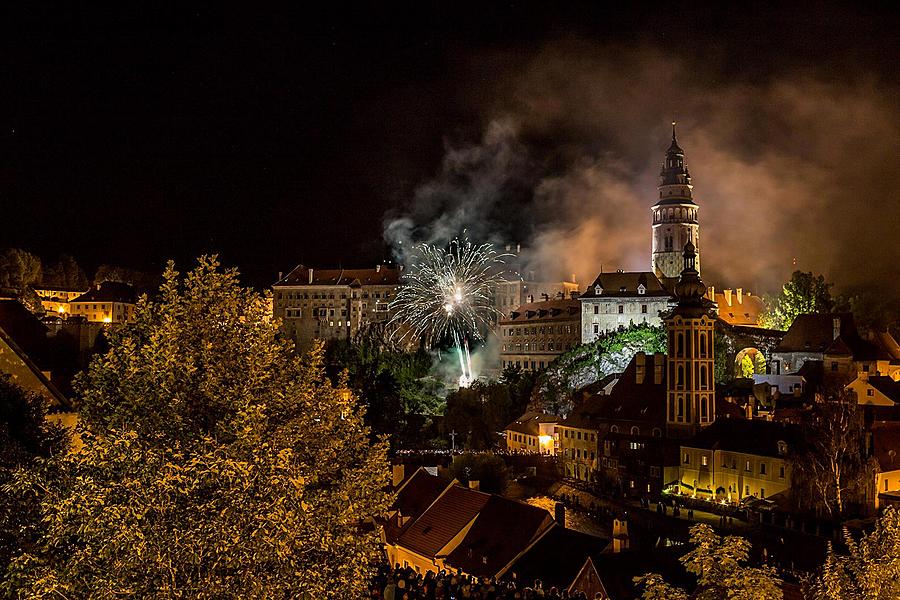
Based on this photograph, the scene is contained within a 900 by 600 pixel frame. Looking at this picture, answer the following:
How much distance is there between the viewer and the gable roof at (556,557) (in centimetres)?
2619

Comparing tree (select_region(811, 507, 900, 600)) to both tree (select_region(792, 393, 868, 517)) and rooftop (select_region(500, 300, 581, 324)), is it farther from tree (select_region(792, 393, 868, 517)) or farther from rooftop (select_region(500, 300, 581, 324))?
rooftop (select_region(500, 300, 581, 324))

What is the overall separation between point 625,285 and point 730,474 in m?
33.8

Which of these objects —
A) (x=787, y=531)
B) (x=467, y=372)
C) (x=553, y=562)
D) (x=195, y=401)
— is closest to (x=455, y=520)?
(x=553, y=562)

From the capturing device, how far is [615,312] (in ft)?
258

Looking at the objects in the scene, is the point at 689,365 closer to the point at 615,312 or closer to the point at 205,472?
the point at 615,312

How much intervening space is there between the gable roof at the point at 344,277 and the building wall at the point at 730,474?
61.9m

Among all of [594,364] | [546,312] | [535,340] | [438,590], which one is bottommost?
[438,590]

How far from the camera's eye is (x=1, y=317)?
25516 millimetres

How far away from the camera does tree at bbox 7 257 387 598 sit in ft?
32.1

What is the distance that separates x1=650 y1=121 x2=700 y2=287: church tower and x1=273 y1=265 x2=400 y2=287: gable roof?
106 feet

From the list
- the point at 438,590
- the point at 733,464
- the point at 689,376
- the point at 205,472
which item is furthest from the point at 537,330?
the point at 205,472

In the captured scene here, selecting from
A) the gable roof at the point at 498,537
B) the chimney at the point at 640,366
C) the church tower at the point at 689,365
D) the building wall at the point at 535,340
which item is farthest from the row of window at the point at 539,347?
the gable roof at the point at 498,537

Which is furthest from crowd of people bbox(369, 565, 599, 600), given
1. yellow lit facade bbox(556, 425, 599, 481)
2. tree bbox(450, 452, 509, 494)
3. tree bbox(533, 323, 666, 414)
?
tree bbox(533, 323, 666, 414)

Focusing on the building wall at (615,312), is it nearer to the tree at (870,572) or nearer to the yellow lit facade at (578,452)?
the yellow lit facade at (578,452)
